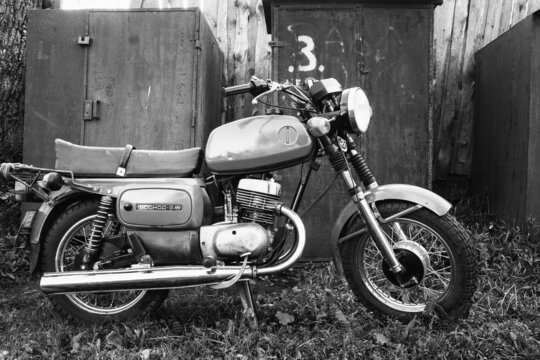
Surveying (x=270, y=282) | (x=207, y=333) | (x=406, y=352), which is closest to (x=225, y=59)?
(x=270, y=282)

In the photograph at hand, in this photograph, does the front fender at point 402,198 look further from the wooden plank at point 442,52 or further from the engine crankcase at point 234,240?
the wooden plank at point 442,52

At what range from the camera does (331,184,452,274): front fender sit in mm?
2512

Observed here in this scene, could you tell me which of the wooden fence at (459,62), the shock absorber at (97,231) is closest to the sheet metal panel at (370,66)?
the wooden fence at (459,62)

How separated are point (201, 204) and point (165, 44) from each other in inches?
72.4

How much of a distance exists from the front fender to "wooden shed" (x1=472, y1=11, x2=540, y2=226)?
1.54m

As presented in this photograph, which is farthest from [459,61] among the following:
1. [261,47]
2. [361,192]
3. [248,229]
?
[248,229]

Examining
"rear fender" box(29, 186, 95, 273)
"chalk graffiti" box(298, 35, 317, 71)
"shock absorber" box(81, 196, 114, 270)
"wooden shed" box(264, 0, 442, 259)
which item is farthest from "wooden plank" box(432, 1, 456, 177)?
"rear fender" box(29, 186, 95, 273)

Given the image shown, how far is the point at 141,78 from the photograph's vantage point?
400cm

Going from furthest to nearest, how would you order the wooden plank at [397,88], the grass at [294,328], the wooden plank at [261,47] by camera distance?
the wooden plank at [261,47]
the wooden plank at [397,88]
the grass at [294,328]

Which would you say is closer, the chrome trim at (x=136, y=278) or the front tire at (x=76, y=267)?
the chrome trim at (x=136, y=278)

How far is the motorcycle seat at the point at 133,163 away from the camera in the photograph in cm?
277

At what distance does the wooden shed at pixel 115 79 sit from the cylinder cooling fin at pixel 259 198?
144cm

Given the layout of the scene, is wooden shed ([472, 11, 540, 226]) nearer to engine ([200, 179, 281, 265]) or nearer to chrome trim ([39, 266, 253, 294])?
engine ([200, 179, 281, 265])

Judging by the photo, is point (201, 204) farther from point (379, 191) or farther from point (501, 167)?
point (501, 167)
